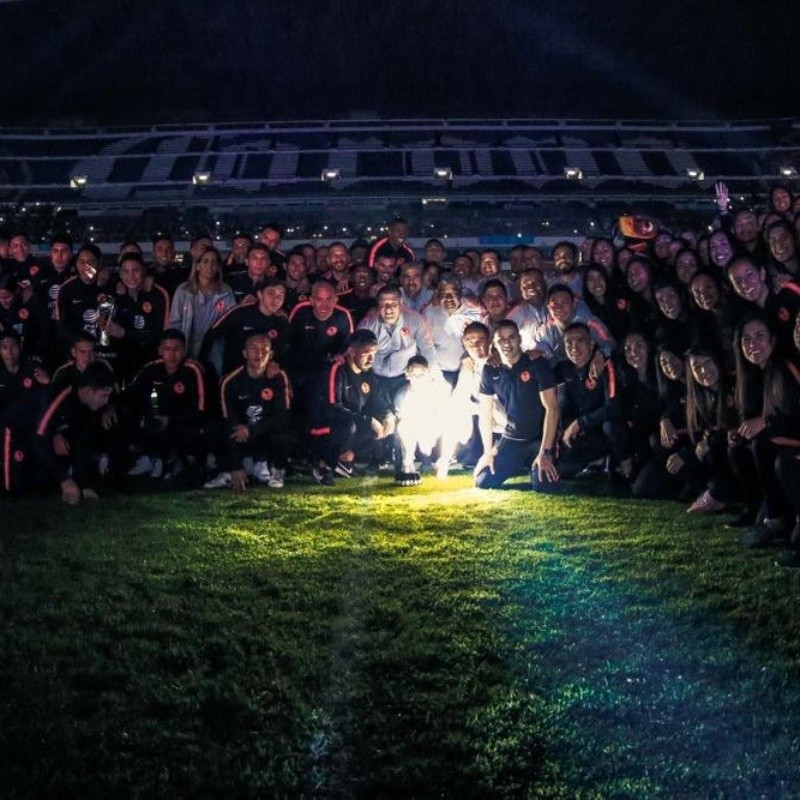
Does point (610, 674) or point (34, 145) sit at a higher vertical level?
point (34, 145)

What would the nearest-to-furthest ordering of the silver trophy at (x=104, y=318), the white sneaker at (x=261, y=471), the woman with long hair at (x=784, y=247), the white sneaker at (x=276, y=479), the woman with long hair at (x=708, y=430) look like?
the woman with long hair at (x=708, y=430) → the woman with long hair at (x=784, y=247) → the white sneaker at (x=276, y=479) → the white sneaker at (x=261, y=471) → the silver trophy at (x=104, y=318)

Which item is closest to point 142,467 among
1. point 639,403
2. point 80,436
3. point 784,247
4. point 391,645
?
point 80,436

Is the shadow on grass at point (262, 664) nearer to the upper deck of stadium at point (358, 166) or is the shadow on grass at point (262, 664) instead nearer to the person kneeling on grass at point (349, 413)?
the person kneeling on grass at point (349, 413)

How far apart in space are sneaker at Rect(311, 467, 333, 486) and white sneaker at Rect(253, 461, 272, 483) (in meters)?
0.40

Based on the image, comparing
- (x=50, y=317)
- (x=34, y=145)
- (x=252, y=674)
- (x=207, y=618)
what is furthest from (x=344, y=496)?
(x=34, y=145)

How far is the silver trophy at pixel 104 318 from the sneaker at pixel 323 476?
8.43ft

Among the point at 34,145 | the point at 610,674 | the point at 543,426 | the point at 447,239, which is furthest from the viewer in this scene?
the point at 34,145

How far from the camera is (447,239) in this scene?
19953 mm

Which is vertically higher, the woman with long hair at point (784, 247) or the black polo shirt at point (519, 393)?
the woman with long hair at point (784, 247)

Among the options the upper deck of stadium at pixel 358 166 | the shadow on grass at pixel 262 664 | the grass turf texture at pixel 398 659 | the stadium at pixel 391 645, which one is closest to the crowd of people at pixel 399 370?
the stadium at pixel 391 645

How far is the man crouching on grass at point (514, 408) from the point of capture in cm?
718

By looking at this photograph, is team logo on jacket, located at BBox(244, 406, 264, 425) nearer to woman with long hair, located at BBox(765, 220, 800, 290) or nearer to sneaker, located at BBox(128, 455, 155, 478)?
sneaker, located at BBox(128, 455, 155, 478)

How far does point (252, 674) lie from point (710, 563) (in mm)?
2745

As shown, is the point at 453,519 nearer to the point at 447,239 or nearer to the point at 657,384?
the point at 657,384
